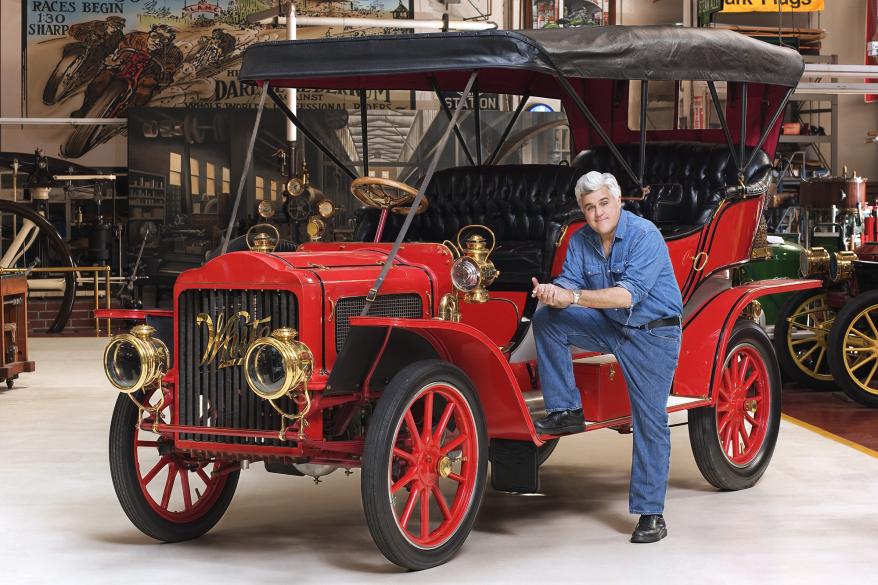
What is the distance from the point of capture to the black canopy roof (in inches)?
180

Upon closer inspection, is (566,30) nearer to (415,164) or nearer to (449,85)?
(449,85)

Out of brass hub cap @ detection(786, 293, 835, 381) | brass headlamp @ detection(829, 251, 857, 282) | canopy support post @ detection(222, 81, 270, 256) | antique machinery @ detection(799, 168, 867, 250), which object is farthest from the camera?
antique machinery @ detection(799, 168, 867, 250)

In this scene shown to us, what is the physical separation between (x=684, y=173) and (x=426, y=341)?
1952mm

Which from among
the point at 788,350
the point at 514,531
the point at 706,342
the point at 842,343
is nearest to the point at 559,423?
the point at 514,531

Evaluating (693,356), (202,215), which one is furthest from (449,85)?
(202,215)

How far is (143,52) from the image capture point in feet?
58.3

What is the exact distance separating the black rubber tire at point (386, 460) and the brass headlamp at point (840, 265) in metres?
5.12

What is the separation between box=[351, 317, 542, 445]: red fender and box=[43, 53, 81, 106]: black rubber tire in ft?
47.1

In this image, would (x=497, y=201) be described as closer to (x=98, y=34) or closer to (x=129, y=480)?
(x=129, y=480)

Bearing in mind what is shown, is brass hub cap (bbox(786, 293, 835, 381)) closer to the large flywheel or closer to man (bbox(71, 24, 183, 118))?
the large flywheel

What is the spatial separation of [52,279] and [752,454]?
10.4 meters

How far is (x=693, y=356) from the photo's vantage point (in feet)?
17.9

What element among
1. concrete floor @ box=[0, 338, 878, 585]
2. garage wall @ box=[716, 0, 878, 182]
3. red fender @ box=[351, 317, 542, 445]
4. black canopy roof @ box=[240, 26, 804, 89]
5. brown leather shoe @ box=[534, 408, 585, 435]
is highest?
garage wall @ box=[716, 0, 878, 182]

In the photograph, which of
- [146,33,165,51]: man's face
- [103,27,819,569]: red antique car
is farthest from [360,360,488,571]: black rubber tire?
[146,33,165,51]: man's face
